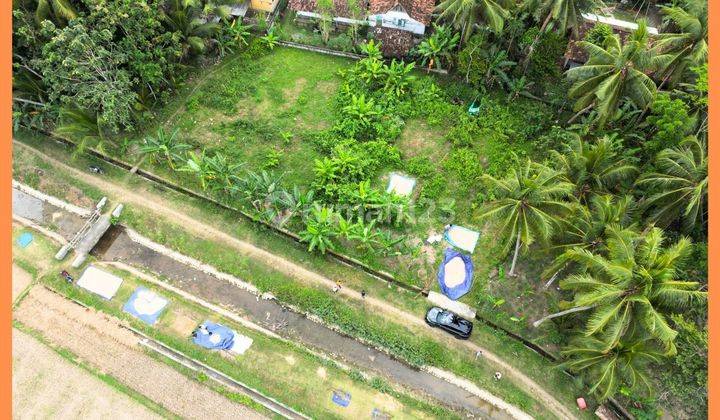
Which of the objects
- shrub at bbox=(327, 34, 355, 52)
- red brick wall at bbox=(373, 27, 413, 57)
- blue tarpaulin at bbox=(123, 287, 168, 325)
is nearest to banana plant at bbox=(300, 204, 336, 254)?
blue tarpaulin at bbox=(123, 287, 168, 325)

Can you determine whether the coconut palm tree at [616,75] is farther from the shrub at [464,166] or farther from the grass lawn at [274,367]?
the grass lawn at [274,367]

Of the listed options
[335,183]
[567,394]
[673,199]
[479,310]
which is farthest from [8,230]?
[673,199]

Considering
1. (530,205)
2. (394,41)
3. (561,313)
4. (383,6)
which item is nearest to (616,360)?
(561,313)

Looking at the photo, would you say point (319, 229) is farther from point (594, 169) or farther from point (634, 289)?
point (634, 289)

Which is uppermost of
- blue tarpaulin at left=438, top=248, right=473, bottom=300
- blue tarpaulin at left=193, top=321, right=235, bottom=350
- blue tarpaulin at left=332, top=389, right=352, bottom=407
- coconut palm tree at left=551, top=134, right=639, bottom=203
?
coconut palm tree at left=551, top=134, right=639, bottom=203

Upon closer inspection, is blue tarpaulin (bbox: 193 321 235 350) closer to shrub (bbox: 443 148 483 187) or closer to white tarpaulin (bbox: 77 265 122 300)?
white tarpaulin (bbox: 77 265 122 300)

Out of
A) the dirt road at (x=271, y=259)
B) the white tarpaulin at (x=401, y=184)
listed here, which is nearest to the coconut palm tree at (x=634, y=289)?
the dirt road at (x=271, y=259)
